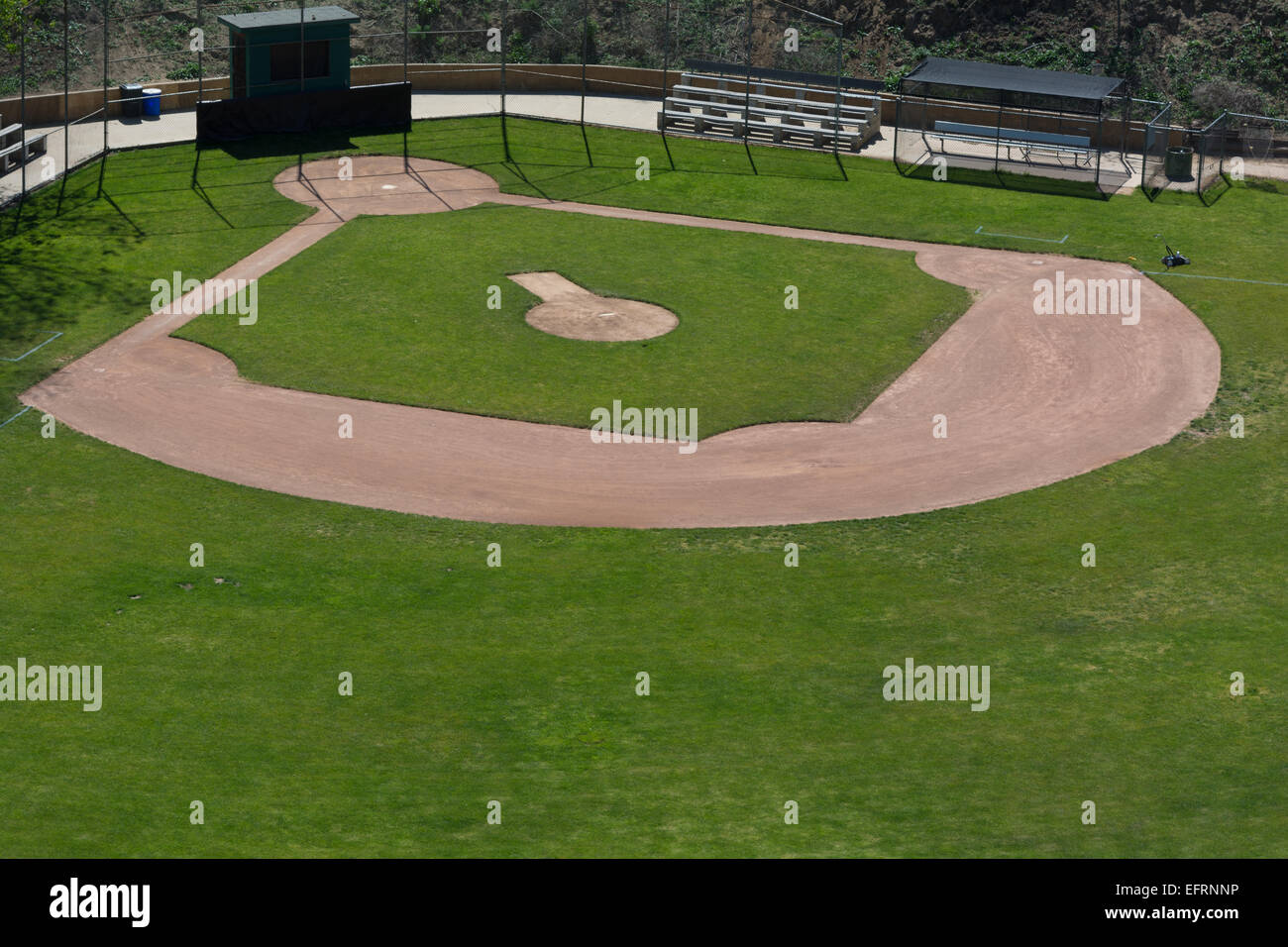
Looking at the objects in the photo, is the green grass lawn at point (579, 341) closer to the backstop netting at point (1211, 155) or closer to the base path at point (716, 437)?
the base path at point (716, 437)

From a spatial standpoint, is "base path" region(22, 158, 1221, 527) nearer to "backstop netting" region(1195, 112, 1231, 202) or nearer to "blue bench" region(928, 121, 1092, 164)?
"backstop netting" region(1195, 112, 1231, 202)

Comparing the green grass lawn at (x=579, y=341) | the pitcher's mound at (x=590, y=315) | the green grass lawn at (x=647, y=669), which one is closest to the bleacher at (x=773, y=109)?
the green grass lawn at (x=579, y=341)

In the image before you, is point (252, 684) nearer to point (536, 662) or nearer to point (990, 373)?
point (536, 662)

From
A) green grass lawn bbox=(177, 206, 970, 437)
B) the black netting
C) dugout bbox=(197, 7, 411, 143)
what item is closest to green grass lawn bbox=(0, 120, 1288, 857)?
green grass lawn bbox=(177, 206, 970, 437)

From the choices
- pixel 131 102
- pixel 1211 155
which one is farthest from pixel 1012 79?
pixel 131 102

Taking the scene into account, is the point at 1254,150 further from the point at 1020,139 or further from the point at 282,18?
the point at 282,18
